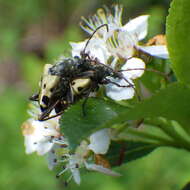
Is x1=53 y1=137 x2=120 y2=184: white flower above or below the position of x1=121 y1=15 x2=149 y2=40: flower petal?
below

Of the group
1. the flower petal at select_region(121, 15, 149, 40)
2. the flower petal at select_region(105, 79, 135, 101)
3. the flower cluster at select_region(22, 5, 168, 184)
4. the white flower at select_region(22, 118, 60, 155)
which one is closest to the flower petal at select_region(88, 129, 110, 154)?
the flower cluster at select_region(22, 5, 168, 184)

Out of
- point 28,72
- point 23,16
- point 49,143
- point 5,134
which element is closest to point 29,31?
point 23,16

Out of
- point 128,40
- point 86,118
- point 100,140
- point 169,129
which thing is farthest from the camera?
point 128,40

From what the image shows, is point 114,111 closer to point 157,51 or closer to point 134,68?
point 134,68

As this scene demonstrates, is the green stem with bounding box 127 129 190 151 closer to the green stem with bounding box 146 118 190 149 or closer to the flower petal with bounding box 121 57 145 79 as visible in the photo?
the green stem with bounding box 146 118 190 149

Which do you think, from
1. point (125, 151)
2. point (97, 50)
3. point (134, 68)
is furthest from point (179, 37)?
point (125, 151)

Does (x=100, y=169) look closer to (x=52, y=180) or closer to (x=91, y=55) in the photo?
(x=91, y=55)
